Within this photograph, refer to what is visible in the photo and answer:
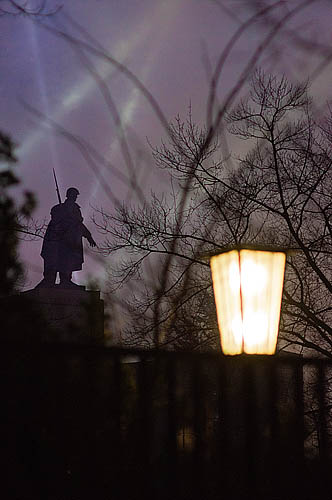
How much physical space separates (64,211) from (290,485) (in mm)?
13429

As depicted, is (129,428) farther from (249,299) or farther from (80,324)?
(249,299)

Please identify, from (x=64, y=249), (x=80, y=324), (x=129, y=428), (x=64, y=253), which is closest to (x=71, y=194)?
(x=64, y=249)

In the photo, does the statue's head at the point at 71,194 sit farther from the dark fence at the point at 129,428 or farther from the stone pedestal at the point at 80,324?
the dark fence at the point at 129,428

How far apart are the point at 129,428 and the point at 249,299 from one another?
1524 mm

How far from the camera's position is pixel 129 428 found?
2.79m

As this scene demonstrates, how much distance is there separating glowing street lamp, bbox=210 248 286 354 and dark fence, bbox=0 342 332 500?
24cm

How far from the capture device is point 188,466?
3.30 meters

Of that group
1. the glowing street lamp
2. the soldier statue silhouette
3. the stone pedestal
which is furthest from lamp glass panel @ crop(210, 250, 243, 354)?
the soldier statue silhouette

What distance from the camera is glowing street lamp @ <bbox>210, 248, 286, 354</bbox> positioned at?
13.3 feet

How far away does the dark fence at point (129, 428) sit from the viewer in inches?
106

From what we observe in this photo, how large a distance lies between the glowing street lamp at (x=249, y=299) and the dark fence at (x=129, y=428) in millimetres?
235

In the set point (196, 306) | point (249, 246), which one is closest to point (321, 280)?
point (196, 306)

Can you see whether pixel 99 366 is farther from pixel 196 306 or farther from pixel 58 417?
pixel 196 306

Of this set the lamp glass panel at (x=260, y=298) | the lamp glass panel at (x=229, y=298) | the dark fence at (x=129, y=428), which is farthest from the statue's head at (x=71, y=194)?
the dark fence at (x=129, y=428)
